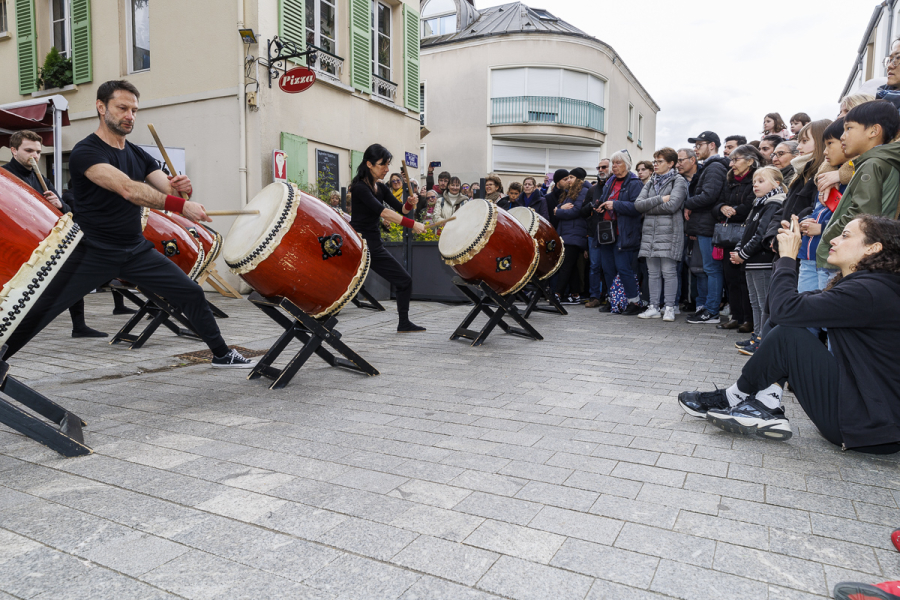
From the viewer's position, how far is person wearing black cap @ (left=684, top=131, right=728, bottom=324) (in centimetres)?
682

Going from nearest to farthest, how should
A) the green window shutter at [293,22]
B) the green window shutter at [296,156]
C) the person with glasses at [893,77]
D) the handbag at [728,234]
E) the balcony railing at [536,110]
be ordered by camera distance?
the person with glasses at [893,77] < the handbag at [728,234] < the green window shutter at [293,22] < the green window shutter at [296,156] < the balcony railing at [536,110]

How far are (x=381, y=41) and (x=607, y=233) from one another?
854 cm

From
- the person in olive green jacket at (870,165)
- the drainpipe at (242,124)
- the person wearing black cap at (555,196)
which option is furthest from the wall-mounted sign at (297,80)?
the person in olive green jacket at (870,165)

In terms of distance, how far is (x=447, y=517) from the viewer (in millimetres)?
2287

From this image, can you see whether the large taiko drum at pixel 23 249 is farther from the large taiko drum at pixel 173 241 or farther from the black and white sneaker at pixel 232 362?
the large taiko drum at pixel 173 241

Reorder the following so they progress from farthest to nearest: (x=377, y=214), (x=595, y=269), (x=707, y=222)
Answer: (x=595, y=269)
(x=707, y=222)
(x=377, y=214)

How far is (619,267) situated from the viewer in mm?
8039

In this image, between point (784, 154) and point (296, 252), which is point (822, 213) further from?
point (296, 252)

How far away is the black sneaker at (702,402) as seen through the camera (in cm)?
340

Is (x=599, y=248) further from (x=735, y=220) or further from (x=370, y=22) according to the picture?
(x=370, y=22)

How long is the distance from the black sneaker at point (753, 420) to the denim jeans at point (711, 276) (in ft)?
13.4

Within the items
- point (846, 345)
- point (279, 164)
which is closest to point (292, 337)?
point (846, 345)

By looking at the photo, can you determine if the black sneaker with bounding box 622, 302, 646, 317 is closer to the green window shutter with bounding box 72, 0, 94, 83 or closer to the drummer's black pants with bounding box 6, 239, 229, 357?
the drummer's black pants with bounding box 6, 239, 229, 357

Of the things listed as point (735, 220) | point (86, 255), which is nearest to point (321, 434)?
point (86, 255)
